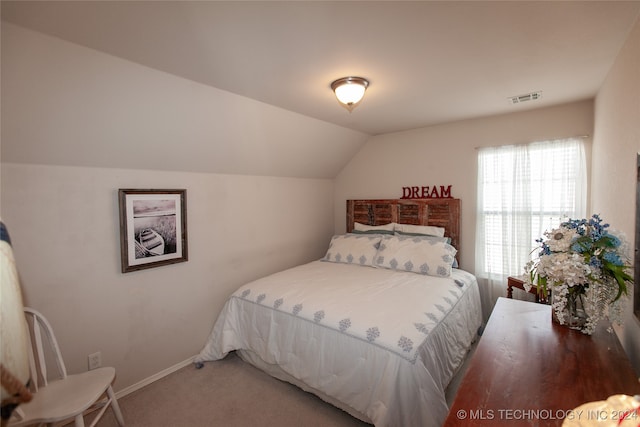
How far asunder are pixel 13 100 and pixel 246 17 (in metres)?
1.34

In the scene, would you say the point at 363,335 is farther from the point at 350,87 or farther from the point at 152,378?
the point at 152,378

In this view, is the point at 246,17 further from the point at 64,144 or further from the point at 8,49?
the point at 64,144

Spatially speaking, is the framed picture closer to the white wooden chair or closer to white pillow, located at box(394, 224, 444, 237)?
the white wooden chair

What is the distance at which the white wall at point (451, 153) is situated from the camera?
2.81 metres

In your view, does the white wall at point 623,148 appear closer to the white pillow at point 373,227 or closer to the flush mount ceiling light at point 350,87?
the flush mount ceiling light at point 350,87

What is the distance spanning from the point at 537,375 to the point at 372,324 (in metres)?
0.91

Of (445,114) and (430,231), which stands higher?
A: (445,114)

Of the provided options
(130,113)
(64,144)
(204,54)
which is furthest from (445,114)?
(64,144)

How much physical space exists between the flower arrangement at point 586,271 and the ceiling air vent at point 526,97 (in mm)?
1464

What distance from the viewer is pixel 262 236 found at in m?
3.42

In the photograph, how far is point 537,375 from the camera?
1.15 m

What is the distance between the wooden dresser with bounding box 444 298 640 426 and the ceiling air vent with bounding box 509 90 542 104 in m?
1.83

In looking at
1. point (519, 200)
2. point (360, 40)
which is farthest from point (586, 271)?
point (519, 200)

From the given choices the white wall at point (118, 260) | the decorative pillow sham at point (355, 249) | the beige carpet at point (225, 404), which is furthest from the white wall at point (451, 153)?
the beige carpet at point (225, 404)
